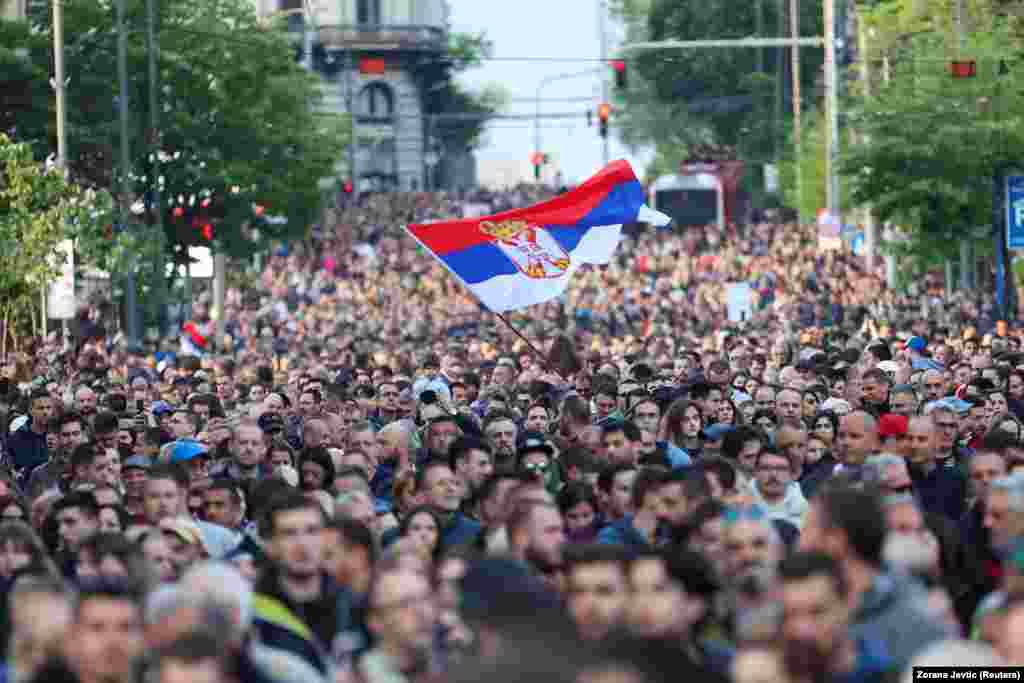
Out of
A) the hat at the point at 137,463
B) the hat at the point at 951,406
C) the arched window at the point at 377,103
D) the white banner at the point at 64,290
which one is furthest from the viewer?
the arched window at the point at 377,103

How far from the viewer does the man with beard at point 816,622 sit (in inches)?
315

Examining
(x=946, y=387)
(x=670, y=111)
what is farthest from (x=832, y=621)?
(x=670, y=111)

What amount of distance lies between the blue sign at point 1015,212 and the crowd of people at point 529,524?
234cm

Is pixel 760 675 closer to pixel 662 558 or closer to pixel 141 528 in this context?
pixel 662 558

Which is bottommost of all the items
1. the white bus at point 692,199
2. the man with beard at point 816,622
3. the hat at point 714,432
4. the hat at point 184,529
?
the white bus at point 692,199

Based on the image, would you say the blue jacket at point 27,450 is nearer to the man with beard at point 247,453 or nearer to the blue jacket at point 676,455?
the man with beard at point 247,453

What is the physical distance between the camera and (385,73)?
142125 mm

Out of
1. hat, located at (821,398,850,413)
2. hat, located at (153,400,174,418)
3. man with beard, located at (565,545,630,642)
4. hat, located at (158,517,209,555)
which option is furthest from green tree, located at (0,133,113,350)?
man with beard, located at (565,545,630,642)

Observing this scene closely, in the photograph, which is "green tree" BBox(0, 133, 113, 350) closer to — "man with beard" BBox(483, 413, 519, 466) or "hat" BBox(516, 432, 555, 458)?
"man with beard" BBox(483, 413, 519, 466)

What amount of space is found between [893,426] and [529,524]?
5.10 metres

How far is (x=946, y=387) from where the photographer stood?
2203cm

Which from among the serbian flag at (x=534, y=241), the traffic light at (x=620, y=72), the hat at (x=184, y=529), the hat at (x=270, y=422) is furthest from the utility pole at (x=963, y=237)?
the hat at (x=184, y=529)

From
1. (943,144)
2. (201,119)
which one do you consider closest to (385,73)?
(201,119)

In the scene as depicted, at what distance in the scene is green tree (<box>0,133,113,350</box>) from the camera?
1356 inches
